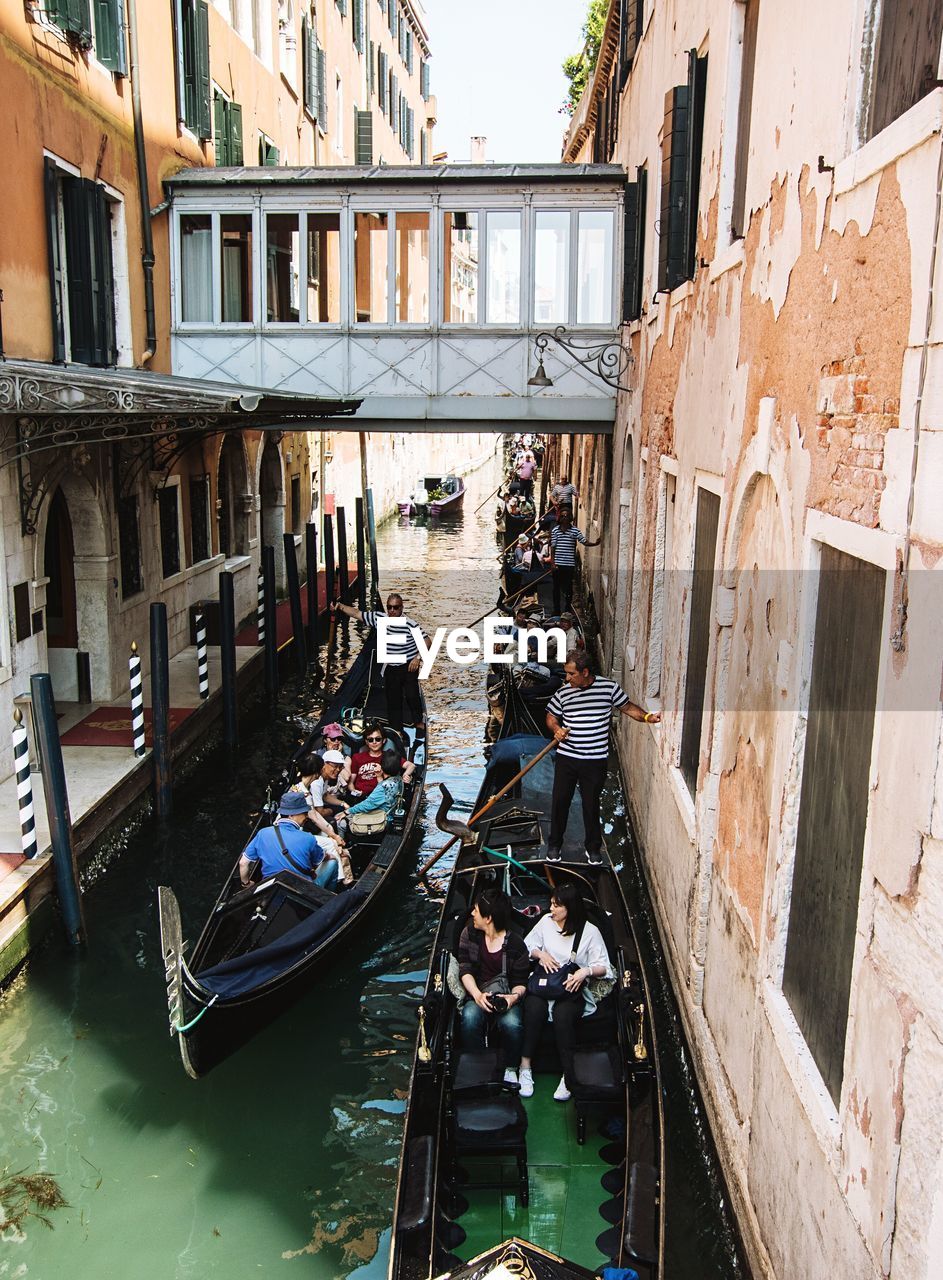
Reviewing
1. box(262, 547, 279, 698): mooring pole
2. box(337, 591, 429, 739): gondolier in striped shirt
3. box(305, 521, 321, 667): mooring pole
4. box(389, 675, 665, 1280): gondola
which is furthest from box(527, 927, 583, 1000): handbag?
box(305, 521, 321, 667): mooring pole

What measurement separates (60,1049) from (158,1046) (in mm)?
441

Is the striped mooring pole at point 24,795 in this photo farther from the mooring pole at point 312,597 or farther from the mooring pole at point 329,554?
the mooring pole at point 329,554

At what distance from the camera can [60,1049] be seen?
5.57m

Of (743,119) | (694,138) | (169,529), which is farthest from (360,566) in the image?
(743,119)

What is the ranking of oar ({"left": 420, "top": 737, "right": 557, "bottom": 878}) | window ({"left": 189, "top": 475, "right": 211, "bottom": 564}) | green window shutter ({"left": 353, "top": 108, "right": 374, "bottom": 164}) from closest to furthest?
1. oar ({"left": 420, "top": 737, "right": 557, "bottom": 878})
2. window ({"left": 189, "top": 475, "right": 211, "bottom": 564})
3. green window shutter ({"left": 353, "top": 108, "right": 374, "bottom": 164})

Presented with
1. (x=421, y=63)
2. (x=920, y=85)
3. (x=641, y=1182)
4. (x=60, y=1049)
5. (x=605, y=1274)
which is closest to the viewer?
(x=920, y=85)

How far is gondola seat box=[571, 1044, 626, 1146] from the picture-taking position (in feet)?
13.8

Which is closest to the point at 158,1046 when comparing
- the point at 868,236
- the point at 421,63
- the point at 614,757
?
the point at 868,236

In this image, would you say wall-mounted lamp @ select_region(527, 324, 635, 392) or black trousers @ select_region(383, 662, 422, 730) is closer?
black trousers @ select_region(383, 662, 422, 730)

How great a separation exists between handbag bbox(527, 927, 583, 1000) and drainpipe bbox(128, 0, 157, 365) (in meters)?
7.59

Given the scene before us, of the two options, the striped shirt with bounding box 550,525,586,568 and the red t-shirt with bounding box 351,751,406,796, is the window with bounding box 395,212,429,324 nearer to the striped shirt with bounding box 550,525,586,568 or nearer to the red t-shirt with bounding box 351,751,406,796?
the striped shirt with bounding box 550,525,586,568

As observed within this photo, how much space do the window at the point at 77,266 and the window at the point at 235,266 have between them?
1.76 metres

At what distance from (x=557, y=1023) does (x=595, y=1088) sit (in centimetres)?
29

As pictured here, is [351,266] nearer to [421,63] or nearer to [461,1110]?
[461,1110]
